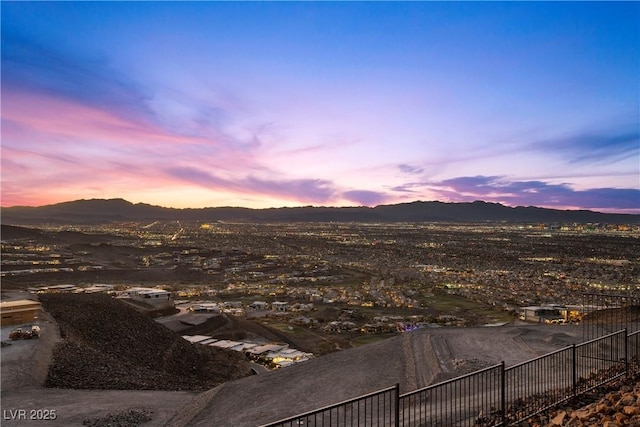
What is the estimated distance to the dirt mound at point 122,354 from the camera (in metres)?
19.9

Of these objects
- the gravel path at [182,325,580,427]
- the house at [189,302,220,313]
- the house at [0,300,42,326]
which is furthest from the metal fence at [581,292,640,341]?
the house at [189,302,220,313]

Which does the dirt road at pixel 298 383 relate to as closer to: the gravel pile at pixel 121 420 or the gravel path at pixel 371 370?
the gravel path at pixel 371 370

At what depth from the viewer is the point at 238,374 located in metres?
25.3

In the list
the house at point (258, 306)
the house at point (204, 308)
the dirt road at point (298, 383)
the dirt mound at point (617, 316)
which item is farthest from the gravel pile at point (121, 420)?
the house at point (258, 306)

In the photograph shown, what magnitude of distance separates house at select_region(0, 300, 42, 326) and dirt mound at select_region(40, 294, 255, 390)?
5.51 ft

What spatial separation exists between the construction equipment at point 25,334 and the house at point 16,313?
9.44 feet

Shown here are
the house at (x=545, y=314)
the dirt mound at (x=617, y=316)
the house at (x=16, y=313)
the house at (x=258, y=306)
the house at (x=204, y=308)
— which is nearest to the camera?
the dirt mound at (x=617, y=316)

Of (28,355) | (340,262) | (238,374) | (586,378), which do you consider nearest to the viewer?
(586,378)

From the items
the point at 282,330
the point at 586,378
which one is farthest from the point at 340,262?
the point at 586,378

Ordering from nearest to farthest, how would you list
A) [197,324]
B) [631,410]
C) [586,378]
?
1. [631,410]
2. [586,378]
3. [197,324]

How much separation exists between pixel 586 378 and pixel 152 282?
71192 millimetres

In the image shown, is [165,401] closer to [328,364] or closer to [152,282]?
[328,364]

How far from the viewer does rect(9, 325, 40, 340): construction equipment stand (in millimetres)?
22906

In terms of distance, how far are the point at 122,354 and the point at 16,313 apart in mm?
7212
